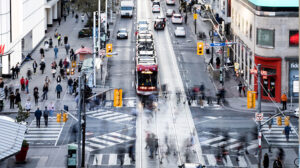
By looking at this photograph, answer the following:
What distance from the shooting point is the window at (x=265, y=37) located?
65875 mm

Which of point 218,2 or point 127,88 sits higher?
point 218,2

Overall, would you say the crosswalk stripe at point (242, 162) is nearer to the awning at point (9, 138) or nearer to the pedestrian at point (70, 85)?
the awning at point (9, 138)

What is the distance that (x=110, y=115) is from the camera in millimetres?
60594

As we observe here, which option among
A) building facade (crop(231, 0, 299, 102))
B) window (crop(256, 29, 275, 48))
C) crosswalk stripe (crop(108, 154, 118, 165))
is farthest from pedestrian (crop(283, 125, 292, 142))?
window (crop(256, 29, 275, 48))

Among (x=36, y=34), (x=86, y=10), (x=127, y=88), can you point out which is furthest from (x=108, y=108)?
(x=86, y=10)

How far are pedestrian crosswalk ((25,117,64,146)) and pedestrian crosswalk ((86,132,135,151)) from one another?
111 inches

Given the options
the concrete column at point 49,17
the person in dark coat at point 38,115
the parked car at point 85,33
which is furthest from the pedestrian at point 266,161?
the concrete column at point 49,17

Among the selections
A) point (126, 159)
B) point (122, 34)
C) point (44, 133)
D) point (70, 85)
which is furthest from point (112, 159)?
point (122, 34)

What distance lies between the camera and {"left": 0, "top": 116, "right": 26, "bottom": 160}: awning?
3494 centimetres

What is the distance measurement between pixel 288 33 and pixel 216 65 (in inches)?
632

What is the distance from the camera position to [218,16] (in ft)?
348

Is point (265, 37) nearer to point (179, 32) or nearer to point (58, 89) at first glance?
point (58, 89)

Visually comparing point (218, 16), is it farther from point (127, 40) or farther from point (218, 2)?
point (127, 40)

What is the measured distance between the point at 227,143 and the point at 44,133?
14664 mm
